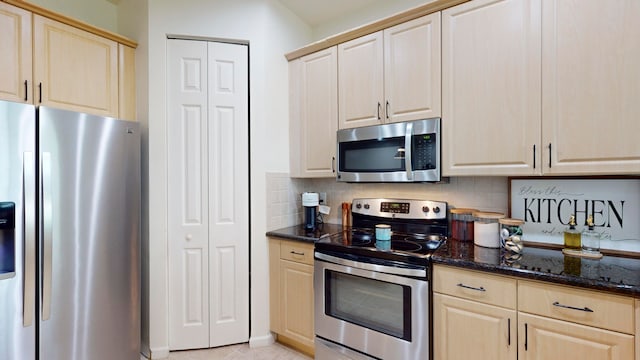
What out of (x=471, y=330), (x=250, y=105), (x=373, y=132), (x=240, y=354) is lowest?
(x=240, y=354)

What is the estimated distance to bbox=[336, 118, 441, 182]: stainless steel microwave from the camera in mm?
1899

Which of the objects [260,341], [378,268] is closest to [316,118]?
[378,268]

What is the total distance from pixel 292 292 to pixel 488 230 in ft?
4.60

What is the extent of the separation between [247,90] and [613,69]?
2.18 m

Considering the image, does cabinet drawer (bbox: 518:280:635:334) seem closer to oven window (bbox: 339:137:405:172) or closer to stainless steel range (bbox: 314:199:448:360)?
stainless steel range (bbox: 314:199:448:360)

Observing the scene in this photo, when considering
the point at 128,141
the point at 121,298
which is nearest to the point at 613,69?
the point at 128,141

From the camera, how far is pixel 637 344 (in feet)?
3.79

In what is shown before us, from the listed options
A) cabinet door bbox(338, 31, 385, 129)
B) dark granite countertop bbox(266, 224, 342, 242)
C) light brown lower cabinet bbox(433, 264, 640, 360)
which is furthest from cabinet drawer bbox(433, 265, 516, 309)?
cabinet door bbox(338, 31, 385, 129)

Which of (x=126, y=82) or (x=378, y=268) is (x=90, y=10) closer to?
(x=126, y=82)

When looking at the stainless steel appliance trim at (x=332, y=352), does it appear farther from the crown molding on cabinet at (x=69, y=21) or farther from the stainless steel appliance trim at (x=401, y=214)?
the crown molding on cabinet at (x=69, y=21)

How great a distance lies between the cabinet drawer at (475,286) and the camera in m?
1.42

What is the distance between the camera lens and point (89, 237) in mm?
1774

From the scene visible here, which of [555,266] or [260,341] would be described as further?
[260,341]

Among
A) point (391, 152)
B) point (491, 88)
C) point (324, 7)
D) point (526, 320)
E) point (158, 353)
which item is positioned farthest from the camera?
point (324, 7)
